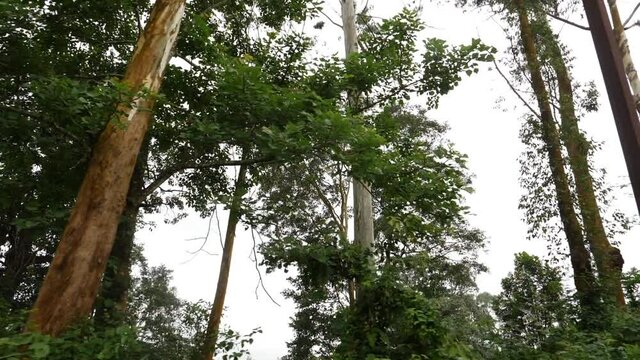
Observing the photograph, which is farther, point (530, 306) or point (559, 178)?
point (559, 178)

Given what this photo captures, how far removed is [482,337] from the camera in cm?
593

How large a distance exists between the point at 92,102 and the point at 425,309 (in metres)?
3.96

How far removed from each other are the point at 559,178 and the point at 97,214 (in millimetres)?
10815

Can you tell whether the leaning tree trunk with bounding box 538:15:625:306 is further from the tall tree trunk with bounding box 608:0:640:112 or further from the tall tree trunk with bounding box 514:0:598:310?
the tall tree trunk with bounding box 608:0:640:112

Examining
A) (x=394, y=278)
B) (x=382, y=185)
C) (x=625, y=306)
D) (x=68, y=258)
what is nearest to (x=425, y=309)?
(x=394, y=278)

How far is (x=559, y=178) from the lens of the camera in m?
10.6

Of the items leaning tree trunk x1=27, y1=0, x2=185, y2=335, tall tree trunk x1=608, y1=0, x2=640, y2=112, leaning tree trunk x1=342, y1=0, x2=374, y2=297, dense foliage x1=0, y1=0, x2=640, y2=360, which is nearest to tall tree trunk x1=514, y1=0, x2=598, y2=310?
dense foliage x1=0, y1=0, x2=640, y2=360

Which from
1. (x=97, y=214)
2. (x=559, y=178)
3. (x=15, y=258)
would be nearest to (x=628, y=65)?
(x=559, y=178)

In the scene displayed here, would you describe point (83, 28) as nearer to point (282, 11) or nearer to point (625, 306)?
point (282, 11)

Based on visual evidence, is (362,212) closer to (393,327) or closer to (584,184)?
(393,327)

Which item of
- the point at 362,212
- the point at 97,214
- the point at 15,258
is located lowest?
the point at 97,214

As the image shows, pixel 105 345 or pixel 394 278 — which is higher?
pixel 394 278

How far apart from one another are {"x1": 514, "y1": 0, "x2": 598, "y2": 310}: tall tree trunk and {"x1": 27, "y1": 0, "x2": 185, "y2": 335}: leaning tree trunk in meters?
9.22

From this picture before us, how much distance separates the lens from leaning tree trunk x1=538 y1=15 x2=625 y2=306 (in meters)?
8.47
